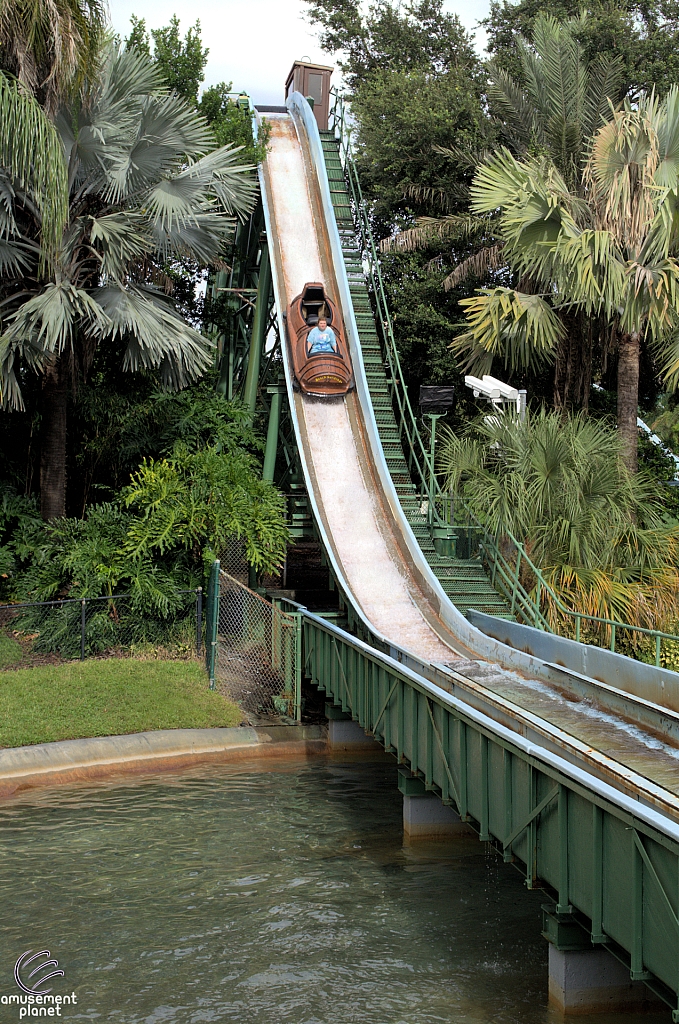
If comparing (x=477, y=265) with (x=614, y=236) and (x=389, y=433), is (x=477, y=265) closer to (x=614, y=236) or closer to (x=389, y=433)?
(x=389, y=433)

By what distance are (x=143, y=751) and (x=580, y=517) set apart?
7.12 m

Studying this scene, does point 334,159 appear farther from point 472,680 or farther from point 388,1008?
point 388,1008

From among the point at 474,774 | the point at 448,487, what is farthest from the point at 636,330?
the point at 474,774

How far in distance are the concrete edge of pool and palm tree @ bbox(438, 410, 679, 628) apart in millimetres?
4095

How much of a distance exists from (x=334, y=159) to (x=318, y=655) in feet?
47.8

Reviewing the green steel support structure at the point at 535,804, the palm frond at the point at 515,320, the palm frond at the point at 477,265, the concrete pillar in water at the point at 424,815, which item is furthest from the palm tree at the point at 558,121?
the concrete pillar in water at the point at 424,815

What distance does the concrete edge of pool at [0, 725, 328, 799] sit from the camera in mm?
12867

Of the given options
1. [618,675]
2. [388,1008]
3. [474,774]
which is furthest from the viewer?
[618,675]

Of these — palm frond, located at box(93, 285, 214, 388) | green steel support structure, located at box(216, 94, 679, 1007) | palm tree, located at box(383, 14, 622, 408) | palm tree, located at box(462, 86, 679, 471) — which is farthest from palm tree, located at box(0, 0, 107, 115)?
palm tree, located at box(383, 14, 622, 408)

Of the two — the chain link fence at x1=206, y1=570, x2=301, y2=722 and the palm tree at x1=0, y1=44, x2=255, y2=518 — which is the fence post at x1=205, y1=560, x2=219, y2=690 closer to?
the chain link fence at x1=206, y1=570, x2=301, y2=722

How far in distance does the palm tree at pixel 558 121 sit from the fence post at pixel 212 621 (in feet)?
26.1

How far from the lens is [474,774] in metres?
8.78

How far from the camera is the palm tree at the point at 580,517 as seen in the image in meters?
15.2

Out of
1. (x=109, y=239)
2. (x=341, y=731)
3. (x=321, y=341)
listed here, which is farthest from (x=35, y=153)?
(x=341, y=731)
